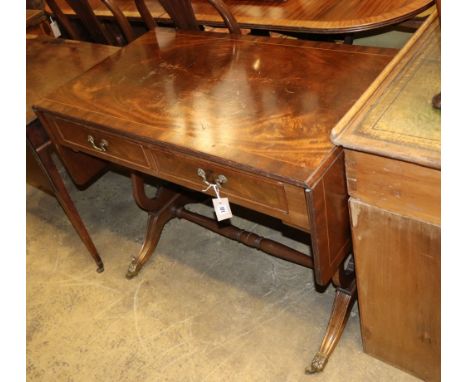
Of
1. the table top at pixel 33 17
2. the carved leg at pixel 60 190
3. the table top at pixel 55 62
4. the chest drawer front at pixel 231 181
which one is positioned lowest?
the carved leg at pixel 60 190

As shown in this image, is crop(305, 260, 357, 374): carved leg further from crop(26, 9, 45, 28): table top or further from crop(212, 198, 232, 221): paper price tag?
crop(26, 9, 45, 28): table top

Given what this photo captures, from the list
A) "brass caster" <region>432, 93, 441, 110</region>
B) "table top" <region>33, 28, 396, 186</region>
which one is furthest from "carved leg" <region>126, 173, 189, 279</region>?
"brass caster" <region>432, 93, 441, 110</region>

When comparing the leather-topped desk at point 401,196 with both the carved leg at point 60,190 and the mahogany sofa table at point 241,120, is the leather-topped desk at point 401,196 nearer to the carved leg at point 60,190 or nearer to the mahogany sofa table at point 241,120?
the mahogany sofa table at point 241,120

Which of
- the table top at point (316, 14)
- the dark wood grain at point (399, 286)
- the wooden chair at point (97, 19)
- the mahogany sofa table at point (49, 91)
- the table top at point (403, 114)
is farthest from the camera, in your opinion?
the wooden chair at point (97, 19)

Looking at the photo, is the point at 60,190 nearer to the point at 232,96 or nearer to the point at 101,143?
the point at 101,143

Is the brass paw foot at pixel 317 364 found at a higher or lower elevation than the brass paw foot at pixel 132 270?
lower

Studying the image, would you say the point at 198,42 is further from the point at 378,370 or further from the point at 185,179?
the point at 378,370

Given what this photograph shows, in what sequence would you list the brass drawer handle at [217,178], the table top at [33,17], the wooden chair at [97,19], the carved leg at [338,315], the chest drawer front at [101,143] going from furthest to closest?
1. the table top at [33,17]
2. the wooden chair at [97,19]
3. the carved leg at [338,315]
4. the chest drawer front at [101,143]
5. the brass drawer handle at [217,178]

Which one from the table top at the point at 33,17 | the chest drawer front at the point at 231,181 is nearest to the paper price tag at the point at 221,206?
the chest drawer front at the point at 231,181

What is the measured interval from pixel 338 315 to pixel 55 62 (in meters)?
1.57

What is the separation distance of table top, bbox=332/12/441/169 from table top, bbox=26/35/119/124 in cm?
125

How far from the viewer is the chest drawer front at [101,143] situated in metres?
1.52

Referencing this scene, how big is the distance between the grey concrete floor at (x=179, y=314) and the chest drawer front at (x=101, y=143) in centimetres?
68

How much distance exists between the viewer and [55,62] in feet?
6.98
